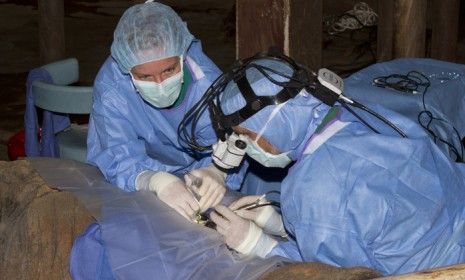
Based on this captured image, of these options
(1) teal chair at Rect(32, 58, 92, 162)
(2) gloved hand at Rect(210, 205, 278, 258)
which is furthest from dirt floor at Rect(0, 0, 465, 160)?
(2) gloved hand at Rect(210, 205, 278, 258)

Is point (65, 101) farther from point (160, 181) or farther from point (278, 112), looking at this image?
point (278, 112)

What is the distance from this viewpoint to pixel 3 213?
11.2 feet

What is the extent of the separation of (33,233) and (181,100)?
72 cm

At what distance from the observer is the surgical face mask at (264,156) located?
2.86 m

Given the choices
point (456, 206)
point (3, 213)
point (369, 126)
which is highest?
point (369, 126)

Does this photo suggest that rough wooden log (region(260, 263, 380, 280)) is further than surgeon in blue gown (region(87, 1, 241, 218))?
No

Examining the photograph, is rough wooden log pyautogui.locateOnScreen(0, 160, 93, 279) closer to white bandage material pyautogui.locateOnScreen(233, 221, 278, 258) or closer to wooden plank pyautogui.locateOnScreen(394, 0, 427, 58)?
white bandage material pyautogui.locateOnScreen(233, 221, 278, 258)

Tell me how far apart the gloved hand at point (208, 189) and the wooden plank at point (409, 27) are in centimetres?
A: 164

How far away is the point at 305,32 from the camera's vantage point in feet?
11.6

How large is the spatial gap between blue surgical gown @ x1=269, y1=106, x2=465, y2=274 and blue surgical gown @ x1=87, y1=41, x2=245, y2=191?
2.60 feet

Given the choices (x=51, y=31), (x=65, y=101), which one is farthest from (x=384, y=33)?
(x=65, y=101)

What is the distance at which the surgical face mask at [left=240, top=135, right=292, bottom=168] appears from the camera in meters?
2.86

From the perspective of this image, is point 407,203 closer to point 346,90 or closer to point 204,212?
point 204,212

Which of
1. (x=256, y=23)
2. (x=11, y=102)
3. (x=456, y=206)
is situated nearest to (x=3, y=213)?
(x=256, y=23)
